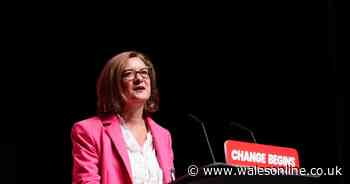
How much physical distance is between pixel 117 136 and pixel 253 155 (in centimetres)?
60

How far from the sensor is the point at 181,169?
147 inches

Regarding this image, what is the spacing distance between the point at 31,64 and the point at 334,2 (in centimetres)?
201

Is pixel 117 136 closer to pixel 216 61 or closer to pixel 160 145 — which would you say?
pixel 160 145

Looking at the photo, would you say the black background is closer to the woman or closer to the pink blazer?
the woman

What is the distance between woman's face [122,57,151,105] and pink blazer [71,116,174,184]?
0.40 feet

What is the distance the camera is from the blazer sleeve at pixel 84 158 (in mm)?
2436

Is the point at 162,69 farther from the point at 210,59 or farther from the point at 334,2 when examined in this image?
the point at 334,2

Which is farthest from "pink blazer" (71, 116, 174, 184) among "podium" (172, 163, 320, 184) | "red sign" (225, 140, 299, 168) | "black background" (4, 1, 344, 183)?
"black background" (4, 1, 344, 183)

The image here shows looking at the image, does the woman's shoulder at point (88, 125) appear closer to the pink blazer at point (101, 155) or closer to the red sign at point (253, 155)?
the pink blazer at point (101, 155)

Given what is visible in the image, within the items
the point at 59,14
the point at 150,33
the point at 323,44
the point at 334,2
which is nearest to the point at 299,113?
the point at 323,44

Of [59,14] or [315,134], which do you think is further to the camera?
[315,134]

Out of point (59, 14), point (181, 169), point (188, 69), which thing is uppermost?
point (59, 14)

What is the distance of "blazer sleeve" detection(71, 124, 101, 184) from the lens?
7.99 feet

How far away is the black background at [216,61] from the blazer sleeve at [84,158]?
107 cm
